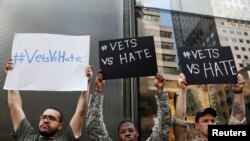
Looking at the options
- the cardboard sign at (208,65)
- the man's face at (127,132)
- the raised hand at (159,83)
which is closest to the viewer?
the man's face at (127,132)

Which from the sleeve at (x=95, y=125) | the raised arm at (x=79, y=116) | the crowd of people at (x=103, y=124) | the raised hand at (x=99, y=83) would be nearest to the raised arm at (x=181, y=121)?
the crowd of people at (x=103, y=124)

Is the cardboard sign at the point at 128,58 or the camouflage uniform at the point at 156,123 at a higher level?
the cardboard sign at the point at 128,58

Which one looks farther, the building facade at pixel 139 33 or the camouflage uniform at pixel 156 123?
the building facade at pixel 139 33

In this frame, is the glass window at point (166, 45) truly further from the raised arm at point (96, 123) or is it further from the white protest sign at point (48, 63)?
the raised arm at point (96, 123)

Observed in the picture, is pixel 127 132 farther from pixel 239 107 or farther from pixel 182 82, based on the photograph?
pixel 239 107

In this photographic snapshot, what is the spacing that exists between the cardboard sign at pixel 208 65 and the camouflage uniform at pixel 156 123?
39 cm

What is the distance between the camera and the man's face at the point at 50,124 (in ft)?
9.83

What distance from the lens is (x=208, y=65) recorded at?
3.40m

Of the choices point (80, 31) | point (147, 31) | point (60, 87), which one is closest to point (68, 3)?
point (80, 31)

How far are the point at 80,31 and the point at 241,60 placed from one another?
77.5 inches

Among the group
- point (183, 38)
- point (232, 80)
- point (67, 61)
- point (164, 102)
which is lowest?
point (164, 102)

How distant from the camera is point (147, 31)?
4668 mm

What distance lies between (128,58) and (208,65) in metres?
0.72

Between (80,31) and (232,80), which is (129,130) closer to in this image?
(232,80)
